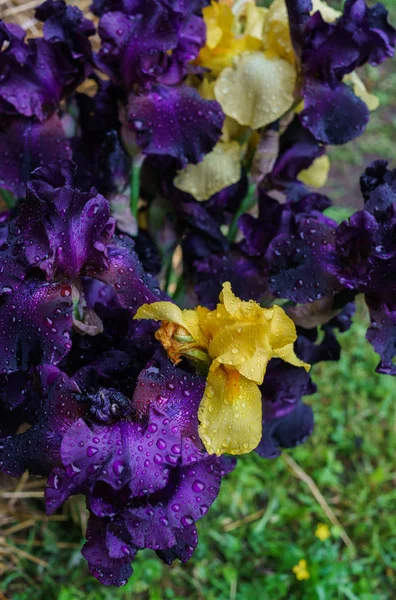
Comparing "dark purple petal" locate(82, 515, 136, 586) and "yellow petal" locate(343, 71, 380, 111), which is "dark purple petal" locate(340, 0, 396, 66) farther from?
"dark purple petal" locate(82, 515, 136, 586)

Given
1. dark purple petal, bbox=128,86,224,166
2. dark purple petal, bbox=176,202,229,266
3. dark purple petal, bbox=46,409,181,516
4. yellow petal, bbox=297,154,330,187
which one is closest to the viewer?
dark purple petal, bbox=46,409,181,516

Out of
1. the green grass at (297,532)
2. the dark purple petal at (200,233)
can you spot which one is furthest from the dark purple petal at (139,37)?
the green grass at (297,532)

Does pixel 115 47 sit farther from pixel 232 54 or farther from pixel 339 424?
pixel 339 424

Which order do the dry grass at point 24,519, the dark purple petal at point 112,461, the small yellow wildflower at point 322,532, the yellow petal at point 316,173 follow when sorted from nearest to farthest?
the dark purple petal at point 112,461
the yellow petal at point 316,173
the dry grass at point 24,519
the small yellow wildflower at point 322,532

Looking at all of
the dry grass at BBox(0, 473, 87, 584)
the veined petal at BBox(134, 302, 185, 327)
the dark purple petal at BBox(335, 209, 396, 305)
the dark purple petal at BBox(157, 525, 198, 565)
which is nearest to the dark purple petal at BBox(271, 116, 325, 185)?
the dark purple petal at BBox(335, 209, 396, 305)

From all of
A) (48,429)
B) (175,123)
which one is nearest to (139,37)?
(175,123)

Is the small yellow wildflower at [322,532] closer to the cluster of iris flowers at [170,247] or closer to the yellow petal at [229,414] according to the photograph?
the cluster of iris flowers at [170,247]

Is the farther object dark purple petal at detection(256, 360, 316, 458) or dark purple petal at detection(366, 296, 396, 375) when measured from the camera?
dark purple petal at detection(256, 360, 316, 458)
